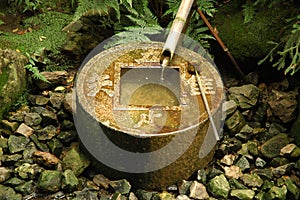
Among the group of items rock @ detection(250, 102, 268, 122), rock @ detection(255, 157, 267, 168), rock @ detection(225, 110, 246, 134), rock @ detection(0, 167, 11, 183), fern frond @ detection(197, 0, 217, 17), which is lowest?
rock @ detection(0, 167, 11, 183)

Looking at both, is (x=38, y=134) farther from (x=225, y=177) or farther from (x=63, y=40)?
(x=225, y=177)

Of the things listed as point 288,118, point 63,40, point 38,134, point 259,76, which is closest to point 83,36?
point 63,40

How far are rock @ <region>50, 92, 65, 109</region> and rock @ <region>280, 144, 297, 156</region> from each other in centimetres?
195

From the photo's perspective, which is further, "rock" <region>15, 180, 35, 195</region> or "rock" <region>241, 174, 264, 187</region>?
"rock" <region>241, 174, 264, 187</region>

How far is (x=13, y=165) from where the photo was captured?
13.0 feet

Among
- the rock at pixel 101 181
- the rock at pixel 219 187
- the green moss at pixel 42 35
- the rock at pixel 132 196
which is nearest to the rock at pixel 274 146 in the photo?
the rock at pixel 219 187

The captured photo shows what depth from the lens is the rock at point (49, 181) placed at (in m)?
3.73

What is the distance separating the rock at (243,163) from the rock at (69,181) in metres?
1.34

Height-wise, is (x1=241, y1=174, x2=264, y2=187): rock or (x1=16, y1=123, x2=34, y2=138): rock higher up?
(x1=241, y1=174, x2=264, y2=187): rock

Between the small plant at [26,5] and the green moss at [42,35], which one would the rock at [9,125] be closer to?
the green moss at [42,35]

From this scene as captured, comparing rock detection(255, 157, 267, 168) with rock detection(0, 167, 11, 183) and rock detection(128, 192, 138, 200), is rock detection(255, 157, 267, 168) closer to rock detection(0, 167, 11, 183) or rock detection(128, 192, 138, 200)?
rock detection(128, 192, 138, 200)

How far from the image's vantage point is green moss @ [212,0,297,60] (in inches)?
177

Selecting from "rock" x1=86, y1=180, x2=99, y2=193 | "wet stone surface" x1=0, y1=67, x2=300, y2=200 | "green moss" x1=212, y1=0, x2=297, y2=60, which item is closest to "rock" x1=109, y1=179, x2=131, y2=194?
"wet stone surface" x1=0, y1=67, x2=300, y2=200

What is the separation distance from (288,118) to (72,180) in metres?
1.94
